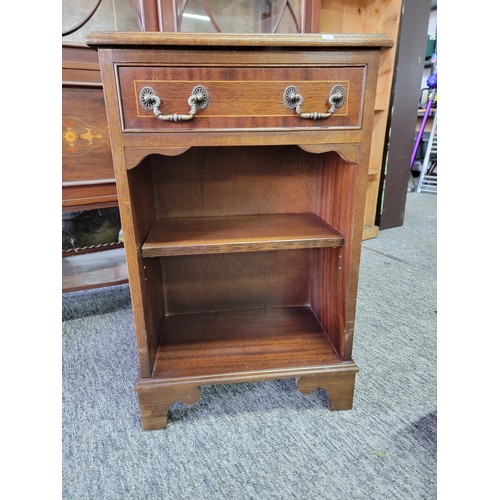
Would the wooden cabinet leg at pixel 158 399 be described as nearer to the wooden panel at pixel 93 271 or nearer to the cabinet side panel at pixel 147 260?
the cabinet side panel at pixel 147 260

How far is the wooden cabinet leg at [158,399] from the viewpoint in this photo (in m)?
0.83

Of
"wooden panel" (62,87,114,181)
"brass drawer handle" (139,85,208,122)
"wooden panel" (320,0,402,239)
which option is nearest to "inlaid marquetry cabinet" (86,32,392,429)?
"brass drawer handle" (139,85,208,122)

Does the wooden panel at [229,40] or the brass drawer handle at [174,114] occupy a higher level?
the wooden panel at [229,40]

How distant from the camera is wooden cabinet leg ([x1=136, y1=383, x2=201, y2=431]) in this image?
83 centimetres

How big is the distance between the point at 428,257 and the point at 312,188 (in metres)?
1.23

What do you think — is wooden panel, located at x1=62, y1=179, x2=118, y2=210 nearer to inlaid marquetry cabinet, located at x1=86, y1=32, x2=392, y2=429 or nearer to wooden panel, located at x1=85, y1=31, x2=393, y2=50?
inlaid marquetry cabinet, located at x1=86, y1=32, x2=392, y2=429

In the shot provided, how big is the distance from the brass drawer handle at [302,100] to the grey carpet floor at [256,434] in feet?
2.42

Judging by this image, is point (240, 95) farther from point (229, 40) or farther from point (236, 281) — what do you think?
point (236, 281)

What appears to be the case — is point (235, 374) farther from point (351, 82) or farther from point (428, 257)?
point (428, 257)

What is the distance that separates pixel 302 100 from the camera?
0.70 metres

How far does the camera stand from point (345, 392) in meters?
0.90

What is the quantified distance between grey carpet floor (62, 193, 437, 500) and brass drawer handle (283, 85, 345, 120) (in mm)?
737

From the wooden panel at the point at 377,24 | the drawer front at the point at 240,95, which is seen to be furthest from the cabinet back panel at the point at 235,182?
the wooden panel at the point at 377,24

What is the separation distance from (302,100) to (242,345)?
643 mm
